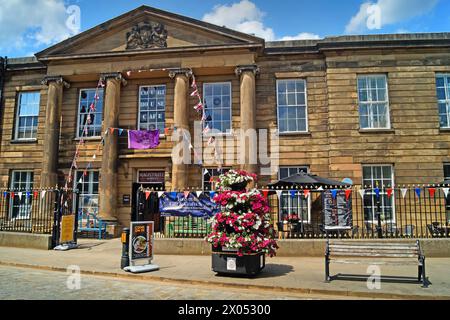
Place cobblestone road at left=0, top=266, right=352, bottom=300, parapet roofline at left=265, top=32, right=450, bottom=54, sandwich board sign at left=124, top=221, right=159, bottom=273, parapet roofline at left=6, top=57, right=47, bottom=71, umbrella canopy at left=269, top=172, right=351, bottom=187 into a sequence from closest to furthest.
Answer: cobblestone road at left=0, top=266, right=352, bottom=300, sandwich board sign at left=124, top=221, right=159, bottom=273, umbrella canopy at left=269, top=172, right=351, bottom=187, parapet roofline at left=265, top=32, right=450, bottom=54, parapet roofline at left=6, top=57, right=47, bottom=71

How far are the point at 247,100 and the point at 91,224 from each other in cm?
918

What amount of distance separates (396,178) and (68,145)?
1584 centimetres

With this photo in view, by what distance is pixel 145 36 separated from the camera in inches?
702

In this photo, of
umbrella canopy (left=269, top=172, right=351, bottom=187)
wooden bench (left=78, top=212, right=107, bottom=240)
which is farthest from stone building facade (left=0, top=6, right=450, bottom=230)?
umbrella canopy (left=269, top=172, right=351, bottom=187)

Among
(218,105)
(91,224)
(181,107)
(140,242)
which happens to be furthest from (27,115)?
(140,242)

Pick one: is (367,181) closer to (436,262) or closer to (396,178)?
Answer: (396,178)

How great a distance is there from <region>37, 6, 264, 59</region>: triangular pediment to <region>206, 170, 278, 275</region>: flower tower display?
33.7ft

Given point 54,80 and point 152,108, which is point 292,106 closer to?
point 152,108

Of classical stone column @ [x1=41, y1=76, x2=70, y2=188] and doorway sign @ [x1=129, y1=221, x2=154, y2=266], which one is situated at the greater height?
classical stone column @ [x1=41, y1=76, x2=70, y2=188]

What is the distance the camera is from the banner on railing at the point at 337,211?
13.7 m

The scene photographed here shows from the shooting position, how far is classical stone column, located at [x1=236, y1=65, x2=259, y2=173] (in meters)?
16.5

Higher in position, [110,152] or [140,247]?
[110,152]

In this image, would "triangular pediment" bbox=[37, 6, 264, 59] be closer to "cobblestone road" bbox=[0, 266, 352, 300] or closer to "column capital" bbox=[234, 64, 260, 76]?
"column capital" bbox=[234, 64, 260, 76]

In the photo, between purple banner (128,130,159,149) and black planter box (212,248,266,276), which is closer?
black planter box (212,248,266,276)
